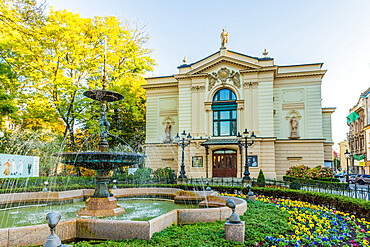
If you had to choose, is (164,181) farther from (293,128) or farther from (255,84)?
(293,128)

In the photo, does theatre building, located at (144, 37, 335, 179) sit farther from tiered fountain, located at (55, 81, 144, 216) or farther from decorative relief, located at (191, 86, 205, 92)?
tiered fountain, located at (55, 81, 144, 216)

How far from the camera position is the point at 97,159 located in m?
8.59

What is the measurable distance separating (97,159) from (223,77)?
25.2 meters

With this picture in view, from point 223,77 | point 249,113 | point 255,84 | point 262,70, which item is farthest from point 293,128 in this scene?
point 223,77

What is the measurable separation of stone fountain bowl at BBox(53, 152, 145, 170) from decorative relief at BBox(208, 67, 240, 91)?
24265 millimetres

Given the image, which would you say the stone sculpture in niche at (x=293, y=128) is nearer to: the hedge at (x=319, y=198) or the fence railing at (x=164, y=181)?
the fence railing at (x=164, y=181)

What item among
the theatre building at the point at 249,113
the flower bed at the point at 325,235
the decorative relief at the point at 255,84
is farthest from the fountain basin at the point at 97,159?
the decorative relief at the point at 255,84

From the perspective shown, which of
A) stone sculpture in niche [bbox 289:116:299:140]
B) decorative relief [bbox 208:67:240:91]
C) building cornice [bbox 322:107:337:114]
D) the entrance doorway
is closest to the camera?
the entrance doorway

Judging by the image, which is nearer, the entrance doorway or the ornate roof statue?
the entrance doorway

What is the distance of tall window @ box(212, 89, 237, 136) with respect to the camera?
105 ft

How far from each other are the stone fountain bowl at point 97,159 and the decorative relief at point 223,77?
2427 centimetres

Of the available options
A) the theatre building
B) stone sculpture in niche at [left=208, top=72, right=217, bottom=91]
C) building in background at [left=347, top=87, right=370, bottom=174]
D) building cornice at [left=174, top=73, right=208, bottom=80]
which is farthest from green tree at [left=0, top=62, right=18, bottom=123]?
building in background at [left=347, top=87, right=370, bottom=174]

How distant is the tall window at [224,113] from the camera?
31875 millimetres

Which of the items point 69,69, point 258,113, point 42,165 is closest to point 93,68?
point 69,69
